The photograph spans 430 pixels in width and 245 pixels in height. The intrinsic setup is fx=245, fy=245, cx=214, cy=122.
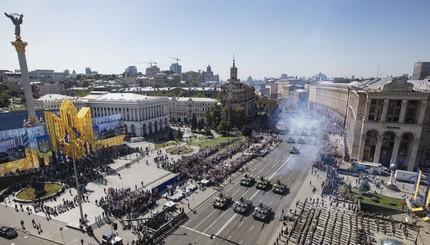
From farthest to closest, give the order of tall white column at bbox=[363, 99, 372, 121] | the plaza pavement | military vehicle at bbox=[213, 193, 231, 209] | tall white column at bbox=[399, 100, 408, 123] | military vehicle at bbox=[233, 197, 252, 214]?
tall white column at bbox=[363, 99, 372, 121] < tall white column at bbox=[399, 100, 408, 123] < military vehicle at bbox=[213, 193, 231, 209] < military vehicle at bbox=[233, 197, 252, 214] < the plaza pavement

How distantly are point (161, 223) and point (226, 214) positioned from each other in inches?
379

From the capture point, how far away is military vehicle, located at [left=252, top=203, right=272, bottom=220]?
3494cm

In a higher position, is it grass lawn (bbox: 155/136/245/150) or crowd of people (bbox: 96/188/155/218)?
crowd of people (bbox: 96/188/155/218)

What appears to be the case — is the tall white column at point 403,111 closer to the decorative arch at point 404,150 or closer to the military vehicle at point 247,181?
the decorative arch at point 404,150

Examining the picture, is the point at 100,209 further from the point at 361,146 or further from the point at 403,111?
the point at 403,111

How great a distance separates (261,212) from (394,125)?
39.3 meters

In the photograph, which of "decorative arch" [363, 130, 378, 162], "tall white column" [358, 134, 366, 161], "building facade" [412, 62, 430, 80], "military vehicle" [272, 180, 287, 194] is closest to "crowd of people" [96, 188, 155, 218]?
"military vehicle" [272, 180, 287, 194]

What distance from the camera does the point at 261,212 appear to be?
35.5 meters

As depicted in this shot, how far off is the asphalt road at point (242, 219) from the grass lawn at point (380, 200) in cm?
961

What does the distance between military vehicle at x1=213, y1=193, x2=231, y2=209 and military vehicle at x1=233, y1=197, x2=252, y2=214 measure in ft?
4.67

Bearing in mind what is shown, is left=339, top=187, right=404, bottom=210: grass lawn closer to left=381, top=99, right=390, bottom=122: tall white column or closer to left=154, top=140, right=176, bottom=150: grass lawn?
left=381, top=99, right=390, bottom=122: tall white column

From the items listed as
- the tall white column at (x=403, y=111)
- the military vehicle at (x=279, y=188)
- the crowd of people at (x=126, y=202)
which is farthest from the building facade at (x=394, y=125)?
the crowd of people at (x=126, y=202)

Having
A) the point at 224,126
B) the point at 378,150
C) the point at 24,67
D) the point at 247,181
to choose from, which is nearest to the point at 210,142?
the point at 224,126

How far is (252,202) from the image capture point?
132 ft
